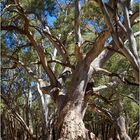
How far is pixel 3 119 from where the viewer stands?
23.1 metres

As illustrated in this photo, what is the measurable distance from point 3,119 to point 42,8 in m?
13.0

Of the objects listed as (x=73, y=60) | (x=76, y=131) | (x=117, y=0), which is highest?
(x=73, y=60)

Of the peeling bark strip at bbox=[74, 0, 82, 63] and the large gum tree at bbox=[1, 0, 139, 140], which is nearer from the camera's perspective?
the peeling bark strip at bbox=[74, 0, 82, 63]

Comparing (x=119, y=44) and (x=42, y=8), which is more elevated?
(x=42, y=8)

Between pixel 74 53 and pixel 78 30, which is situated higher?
pixel 78 30

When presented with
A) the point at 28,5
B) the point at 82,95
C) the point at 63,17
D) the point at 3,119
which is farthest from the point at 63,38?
the point at 3,119

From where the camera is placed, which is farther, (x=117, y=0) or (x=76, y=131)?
(x=76, y=131)

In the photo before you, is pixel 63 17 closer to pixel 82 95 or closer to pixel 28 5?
pixel 28 5

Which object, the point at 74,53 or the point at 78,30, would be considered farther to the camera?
the point at 74,53

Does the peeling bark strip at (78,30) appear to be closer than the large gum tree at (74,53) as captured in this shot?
Yes

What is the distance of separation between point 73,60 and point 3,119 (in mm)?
8364

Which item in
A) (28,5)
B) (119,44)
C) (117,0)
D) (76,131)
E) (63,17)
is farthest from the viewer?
(63,17)

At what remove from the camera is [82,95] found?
1091 cm

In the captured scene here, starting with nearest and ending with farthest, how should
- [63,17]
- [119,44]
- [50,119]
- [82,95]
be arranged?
1. [119,44]
2. [82,95]
3. [63,17]
4. [50,119]
